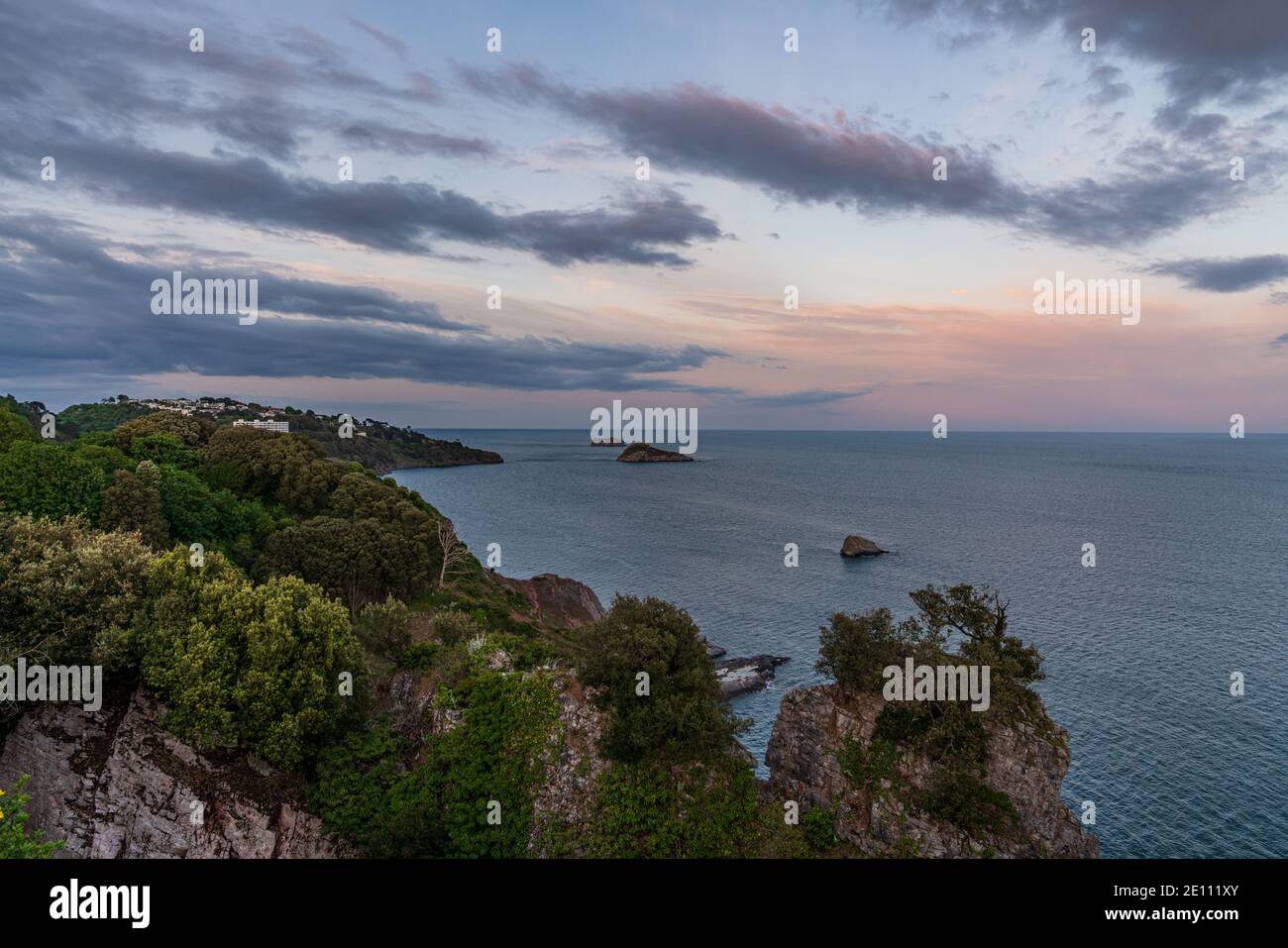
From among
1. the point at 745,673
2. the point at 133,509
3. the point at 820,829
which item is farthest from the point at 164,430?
the point at 820,829

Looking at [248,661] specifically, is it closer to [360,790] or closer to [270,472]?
[360,790]

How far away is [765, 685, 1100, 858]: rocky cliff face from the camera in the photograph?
30656mm

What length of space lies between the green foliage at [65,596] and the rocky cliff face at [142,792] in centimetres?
256

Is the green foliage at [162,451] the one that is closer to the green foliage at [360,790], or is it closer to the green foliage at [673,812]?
the green foliage at [360,790]

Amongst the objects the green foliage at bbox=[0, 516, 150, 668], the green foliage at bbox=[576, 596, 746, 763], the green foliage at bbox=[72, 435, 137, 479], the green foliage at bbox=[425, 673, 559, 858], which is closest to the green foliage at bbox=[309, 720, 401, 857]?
the green foliage at bbox=[425, 673, 559, 858]

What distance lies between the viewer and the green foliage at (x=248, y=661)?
2853cm

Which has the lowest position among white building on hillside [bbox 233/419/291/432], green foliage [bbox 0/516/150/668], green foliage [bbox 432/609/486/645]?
green foliage [bbox 432/609/486/645]

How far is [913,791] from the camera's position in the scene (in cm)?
3181

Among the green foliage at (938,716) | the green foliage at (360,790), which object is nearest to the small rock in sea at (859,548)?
the green foliage at (938,716)

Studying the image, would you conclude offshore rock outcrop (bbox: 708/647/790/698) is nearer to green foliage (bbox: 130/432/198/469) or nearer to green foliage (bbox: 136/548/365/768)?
green foliage (bbox: 136/548/365/768)

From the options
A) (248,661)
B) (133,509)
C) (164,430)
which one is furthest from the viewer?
(164,430)

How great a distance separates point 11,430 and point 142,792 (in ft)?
161

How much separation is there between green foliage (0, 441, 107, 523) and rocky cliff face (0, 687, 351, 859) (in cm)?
2659
